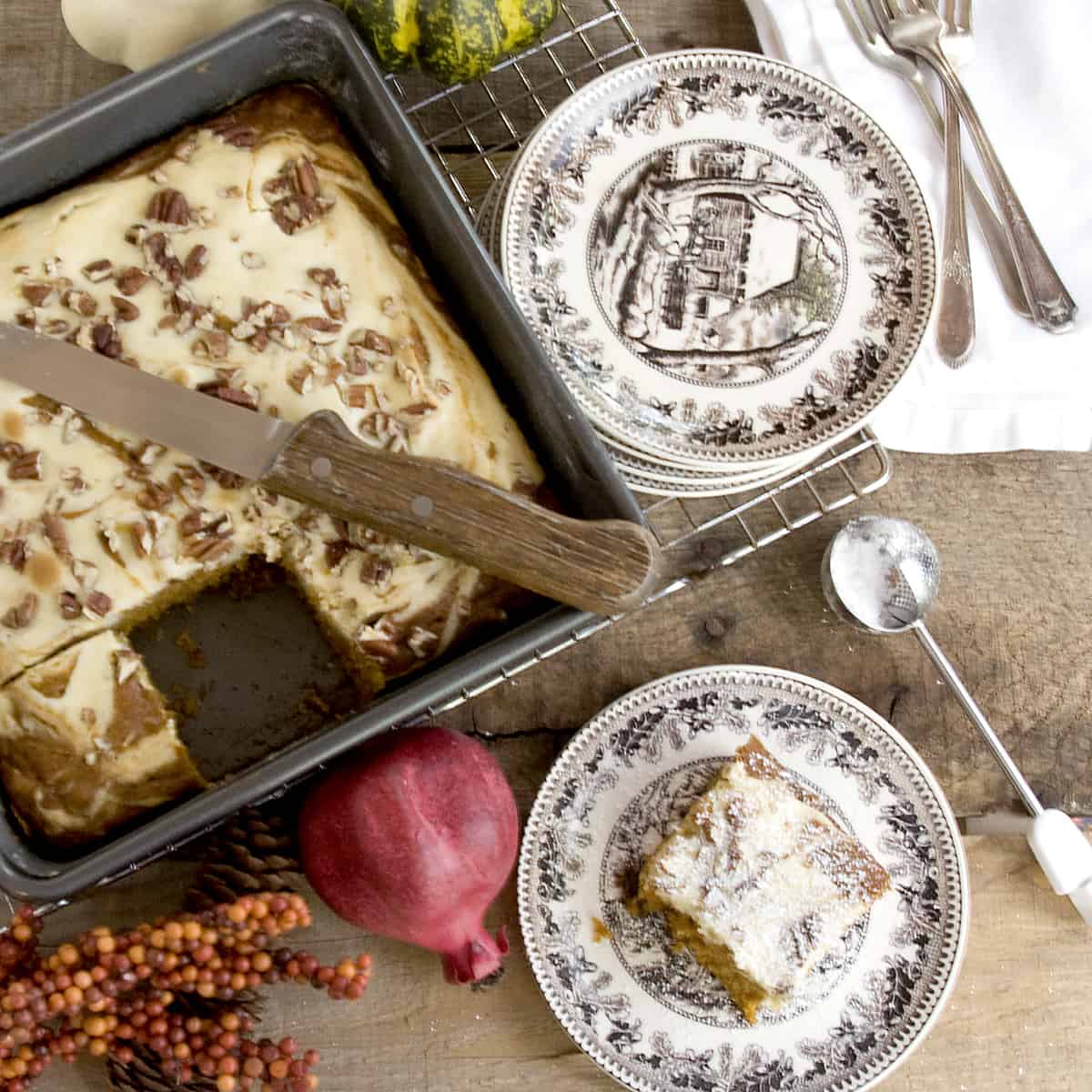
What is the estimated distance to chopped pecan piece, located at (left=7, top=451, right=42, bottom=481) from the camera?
128 centimetres

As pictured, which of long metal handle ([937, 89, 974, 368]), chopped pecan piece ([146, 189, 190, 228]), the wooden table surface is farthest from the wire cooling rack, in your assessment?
chopped pecan piece ([146, 189, 190, 228])

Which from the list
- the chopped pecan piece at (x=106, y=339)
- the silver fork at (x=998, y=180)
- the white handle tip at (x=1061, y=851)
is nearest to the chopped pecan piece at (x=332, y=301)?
the chopped pecan piece at (x=106, y=339)

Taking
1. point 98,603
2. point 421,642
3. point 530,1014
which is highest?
point 98,603

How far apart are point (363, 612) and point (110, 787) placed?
36 cm

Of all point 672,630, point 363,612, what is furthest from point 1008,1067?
point 363,612

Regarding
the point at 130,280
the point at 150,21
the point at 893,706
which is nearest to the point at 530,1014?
the point at 893,706

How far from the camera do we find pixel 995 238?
5.11 ft

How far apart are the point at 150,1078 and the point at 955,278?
4.87 ft

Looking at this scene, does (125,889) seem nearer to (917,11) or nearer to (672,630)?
(672,630)

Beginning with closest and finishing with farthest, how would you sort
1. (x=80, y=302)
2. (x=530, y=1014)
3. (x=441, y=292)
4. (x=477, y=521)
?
(x=477, y=521)
(x=80, y=302)
(x=441, y=292)
(x=530, y=1014)

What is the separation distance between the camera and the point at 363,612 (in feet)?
4.36

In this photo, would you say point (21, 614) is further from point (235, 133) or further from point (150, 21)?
point (150, 21)

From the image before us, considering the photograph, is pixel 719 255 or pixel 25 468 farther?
pixel 719 255

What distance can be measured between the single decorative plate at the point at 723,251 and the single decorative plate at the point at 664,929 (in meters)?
0.40
